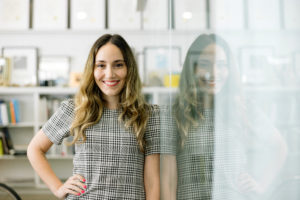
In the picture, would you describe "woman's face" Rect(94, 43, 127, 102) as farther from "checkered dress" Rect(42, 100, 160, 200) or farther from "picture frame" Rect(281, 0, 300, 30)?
"picture frame" Rect(281, 0, 300, 30)

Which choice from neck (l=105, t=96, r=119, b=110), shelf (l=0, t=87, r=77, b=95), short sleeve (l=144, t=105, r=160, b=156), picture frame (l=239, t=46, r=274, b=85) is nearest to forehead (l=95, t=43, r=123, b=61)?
neck (l=105, t=96, r=119, b=110)

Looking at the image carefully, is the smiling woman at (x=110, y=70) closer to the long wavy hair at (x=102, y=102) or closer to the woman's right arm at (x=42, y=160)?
the long wavy hair at (x=102, y=102)

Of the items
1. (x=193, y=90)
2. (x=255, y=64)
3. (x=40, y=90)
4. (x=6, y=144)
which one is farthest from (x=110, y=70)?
(x=6, y=144)

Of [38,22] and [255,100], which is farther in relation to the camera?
[38,22]

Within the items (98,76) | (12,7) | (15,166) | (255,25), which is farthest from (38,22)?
(255,25)

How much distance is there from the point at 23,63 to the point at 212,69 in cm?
313

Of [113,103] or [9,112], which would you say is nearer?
[113,103]

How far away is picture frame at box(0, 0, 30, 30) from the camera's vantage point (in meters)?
3.16

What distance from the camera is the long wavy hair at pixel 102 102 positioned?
109 centimetres

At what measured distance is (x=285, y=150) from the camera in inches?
10.5

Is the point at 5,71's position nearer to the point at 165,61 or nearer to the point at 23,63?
the point at 23,63

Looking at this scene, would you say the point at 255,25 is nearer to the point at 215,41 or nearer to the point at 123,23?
the point at 215,41

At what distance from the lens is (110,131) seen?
1.10 m

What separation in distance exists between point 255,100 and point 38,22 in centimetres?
325
